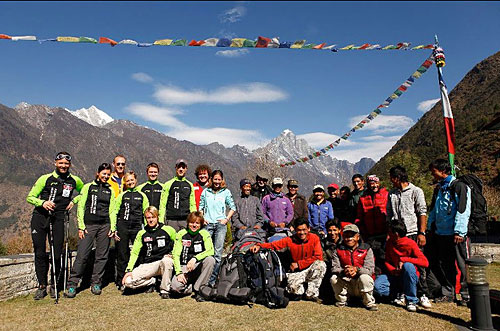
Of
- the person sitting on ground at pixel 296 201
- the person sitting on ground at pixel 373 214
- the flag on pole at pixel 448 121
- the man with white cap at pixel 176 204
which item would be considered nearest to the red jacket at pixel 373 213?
the person sitting on ground at pixel 373 214

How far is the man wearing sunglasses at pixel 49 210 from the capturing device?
6109 millimetres

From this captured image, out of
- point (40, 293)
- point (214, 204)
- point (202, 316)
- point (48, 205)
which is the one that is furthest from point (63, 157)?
point (202, 316)

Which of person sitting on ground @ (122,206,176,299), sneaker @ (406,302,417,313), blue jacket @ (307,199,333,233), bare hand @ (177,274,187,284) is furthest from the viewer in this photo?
blue jacket @ (307,199,333,233)

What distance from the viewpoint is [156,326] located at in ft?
15.8

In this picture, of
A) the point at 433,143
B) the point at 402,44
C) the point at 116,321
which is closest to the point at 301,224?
the point at 116,321

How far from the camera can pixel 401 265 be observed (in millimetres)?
5543

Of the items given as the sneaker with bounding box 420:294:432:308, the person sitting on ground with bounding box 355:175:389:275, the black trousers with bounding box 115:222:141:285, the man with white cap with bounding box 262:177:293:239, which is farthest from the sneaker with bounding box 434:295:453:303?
the black trousers with bounding box 115:222:141:285

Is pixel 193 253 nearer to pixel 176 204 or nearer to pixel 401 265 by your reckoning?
pixel 176 204

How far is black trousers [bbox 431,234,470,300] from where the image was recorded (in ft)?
18.7

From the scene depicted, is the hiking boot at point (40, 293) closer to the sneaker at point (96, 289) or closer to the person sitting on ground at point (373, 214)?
the sneaker at point (96, 289)

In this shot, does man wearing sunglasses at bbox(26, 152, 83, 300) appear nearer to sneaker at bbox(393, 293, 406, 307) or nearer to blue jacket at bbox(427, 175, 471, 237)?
sneaker at bbox(393, 293, 406, 307)

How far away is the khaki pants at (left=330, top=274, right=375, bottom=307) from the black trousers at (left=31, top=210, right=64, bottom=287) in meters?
4.81

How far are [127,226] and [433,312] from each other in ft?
17.9

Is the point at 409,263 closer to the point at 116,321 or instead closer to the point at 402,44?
the point at 116,321
